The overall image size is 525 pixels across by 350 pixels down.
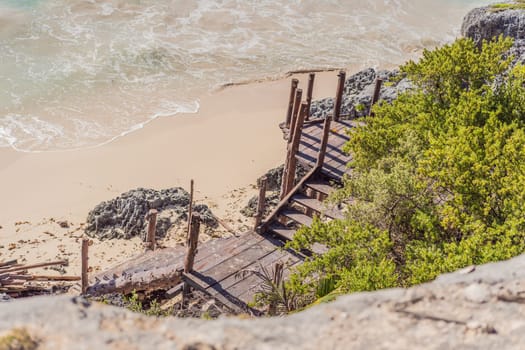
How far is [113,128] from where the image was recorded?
24.4 meters

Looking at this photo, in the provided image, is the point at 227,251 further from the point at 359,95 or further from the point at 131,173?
the point at 359,95

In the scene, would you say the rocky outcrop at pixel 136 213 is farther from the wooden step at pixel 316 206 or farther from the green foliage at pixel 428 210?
the green foliage at pixel 428 210

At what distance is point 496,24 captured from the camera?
2383 cm

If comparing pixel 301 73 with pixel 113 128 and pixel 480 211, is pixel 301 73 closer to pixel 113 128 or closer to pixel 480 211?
pixel 113 128

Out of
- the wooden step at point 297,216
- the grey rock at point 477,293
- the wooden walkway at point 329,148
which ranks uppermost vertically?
the grey rock at point 477,293

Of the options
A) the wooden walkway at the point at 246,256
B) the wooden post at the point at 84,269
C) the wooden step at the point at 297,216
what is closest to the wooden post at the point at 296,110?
the wooden walkway at the point at 246,256

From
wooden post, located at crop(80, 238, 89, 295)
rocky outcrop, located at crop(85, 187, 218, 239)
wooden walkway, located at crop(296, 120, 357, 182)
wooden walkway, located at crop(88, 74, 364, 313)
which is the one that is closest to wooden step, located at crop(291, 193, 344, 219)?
wooden walkway, located at crop(88, 74, 364, 313)

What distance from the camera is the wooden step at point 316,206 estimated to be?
1491cm

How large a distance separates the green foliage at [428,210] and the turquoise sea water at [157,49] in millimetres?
14104

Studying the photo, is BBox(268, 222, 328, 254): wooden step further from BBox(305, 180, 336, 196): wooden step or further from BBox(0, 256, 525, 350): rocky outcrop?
BBox(0, 256, 525, 350): rocky outcrop

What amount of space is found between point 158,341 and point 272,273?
976 cm

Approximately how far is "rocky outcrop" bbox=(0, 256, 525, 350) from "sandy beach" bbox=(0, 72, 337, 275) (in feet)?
42.6

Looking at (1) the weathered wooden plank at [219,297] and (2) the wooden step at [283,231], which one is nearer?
(1) the weathered wooden plank at [219,297]

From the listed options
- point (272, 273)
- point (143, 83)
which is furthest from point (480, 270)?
point (143, 83)
